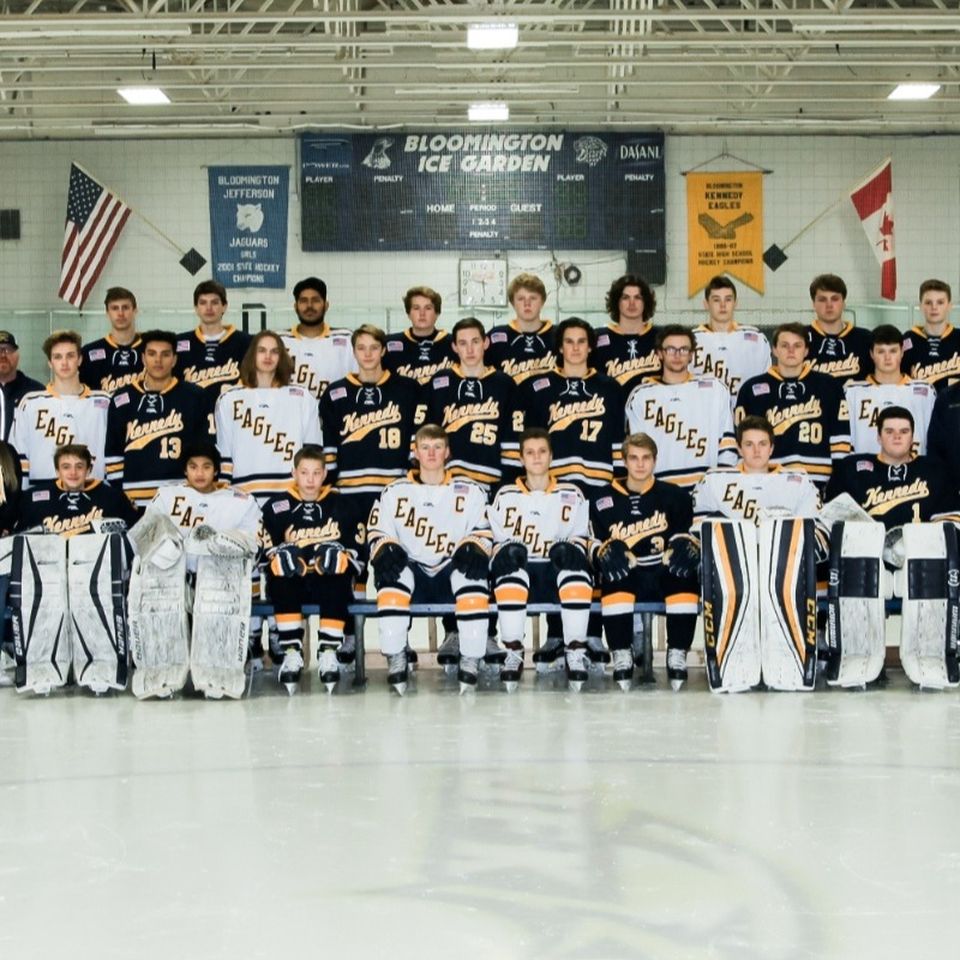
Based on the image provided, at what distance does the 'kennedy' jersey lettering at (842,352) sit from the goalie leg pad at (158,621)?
301cm

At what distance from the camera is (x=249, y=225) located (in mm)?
14398

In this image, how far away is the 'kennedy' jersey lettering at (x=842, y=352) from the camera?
266 inches

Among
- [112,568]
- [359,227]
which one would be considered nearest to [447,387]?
[112,568]

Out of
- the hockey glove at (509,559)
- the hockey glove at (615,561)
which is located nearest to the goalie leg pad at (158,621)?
the hockey glove at (509,559)

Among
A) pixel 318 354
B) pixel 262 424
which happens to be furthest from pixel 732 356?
pixel 262 424

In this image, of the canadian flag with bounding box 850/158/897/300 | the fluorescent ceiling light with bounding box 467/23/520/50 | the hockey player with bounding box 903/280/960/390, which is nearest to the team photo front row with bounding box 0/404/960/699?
the hockey player with bounding box 903/280/960/390

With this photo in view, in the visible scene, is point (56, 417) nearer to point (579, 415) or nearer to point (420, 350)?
point (420, 350)

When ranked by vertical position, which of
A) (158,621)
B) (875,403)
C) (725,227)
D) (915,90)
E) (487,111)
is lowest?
(158,621)

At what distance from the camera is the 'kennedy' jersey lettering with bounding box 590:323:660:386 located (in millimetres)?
6723

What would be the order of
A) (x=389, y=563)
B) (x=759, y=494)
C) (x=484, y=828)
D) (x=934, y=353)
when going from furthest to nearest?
(x=934, y=353), (x=759, y=494), (x=389, y=563), (x=484, y=828)

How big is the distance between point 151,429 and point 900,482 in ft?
10.5

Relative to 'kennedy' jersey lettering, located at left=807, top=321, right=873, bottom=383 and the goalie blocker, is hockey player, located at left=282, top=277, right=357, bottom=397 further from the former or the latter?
'kennedy' jersey lettering, located at left=807, top=321, right=873, bottom=383

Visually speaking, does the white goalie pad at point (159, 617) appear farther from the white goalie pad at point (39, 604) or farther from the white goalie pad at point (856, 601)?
the white goalie pad at point (856, 601)

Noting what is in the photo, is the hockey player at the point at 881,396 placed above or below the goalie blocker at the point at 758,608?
above
